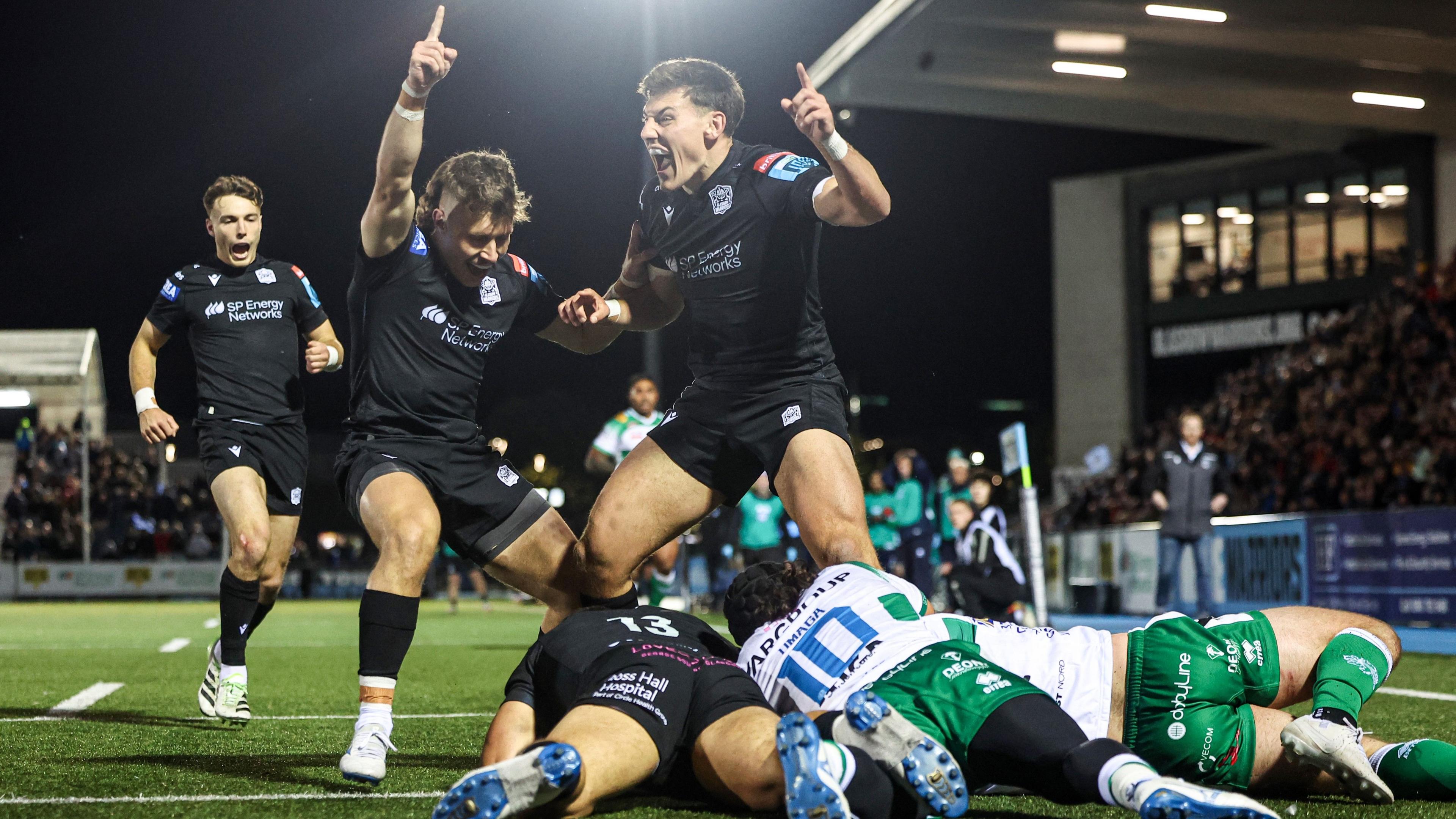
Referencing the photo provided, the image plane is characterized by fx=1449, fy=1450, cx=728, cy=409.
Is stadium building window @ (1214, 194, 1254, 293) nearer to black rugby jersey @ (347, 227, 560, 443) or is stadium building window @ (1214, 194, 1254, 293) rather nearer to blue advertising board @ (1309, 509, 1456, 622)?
blue advertising board @ (1309, 509, 1456, 622)

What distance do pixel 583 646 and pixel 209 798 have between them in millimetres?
1212

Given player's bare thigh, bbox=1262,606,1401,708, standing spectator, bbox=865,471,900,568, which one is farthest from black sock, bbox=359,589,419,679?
standing spectator, bbox=865,471,900,568

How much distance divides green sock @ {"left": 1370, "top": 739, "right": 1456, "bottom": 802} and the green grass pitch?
56mm

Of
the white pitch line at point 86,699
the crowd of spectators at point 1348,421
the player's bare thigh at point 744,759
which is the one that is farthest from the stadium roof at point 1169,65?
the player's bare thigh at point 744,759

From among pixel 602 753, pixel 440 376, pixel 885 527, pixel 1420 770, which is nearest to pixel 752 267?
pixel 440 376

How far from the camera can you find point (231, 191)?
6.79 meters

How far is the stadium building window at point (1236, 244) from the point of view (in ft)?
112

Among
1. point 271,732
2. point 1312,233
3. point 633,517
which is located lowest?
point 271,732

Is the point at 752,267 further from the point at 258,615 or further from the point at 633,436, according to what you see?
the point at 633,436

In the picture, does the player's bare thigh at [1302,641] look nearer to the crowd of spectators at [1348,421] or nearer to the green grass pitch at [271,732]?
the green grass pitch at [271,732]

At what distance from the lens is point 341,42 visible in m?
13.6

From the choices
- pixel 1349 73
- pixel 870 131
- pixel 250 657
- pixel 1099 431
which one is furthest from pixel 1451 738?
pixel 1099 431

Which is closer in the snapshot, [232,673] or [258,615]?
[232,673]

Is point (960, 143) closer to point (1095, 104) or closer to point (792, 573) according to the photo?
point (1095, 104)
